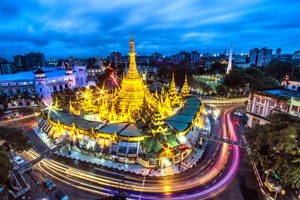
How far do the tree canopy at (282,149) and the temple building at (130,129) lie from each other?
33.7ft

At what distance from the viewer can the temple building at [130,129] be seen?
25.5 metres

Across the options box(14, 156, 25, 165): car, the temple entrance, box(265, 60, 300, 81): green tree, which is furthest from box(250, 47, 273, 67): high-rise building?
box(14, 156, 25, 165): car

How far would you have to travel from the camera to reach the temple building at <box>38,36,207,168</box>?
2548 centimetres

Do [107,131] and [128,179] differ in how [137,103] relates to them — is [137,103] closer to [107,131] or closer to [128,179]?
[107,131]

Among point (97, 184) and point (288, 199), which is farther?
point (97, 184)

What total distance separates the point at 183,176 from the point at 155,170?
12.9 feet

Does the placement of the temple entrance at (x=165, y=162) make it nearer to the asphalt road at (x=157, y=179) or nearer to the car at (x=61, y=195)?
the asphalt road at (x=157, y=179)

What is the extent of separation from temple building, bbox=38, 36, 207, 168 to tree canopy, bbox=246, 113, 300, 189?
33.7ft

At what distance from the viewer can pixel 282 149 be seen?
17219 mm

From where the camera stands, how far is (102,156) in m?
26.9

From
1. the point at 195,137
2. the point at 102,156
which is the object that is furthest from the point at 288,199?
the point at 102,156

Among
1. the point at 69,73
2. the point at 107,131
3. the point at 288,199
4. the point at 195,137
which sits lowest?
the point at 288,199

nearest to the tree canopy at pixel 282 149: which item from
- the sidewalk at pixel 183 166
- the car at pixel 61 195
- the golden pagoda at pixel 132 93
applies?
the sidewalk at pixel 183 166

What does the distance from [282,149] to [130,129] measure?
20159 mm
